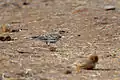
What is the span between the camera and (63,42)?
9.29 meters

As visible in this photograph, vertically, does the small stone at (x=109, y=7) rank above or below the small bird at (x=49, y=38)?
below

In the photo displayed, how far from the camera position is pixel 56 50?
27.8 feet

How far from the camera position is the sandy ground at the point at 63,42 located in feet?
22.6

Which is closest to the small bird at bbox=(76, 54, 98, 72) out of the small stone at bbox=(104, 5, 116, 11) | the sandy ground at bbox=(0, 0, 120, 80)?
the sandy ground at bbox=(0, 0, 120, 80)

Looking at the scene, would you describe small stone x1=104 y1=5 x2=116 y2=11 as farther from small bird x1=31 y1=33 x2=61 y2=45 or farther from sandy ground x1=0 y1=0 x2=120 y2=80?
small bird x1=31 y1=33 x2=61 y2=45

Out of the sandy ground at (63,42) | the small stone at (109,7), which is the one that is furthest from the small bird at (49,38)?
the small stone at (109,7)

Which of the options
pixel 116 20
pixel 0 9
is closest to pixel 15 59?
pixel 116 20

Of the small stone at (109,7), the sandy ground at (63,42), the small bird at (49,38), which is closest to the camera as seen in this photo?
the sandy ground at (63,42)

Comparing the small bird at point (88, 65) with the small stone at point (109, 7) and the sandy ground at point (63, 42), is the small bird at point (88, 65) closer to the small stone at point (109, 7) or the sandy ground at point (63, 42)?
the sandy ground at point (63, 42)

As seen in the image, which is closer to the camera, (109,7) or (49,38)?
(49,38)

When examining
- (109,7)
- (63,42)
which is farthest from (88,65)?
(109,7)

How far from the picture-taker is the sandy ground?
689 centimetres

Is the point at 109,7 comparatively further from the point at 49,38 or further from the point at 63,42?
the point at 63,42

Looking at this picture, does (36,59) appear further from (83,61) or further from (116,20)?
(116,20)
